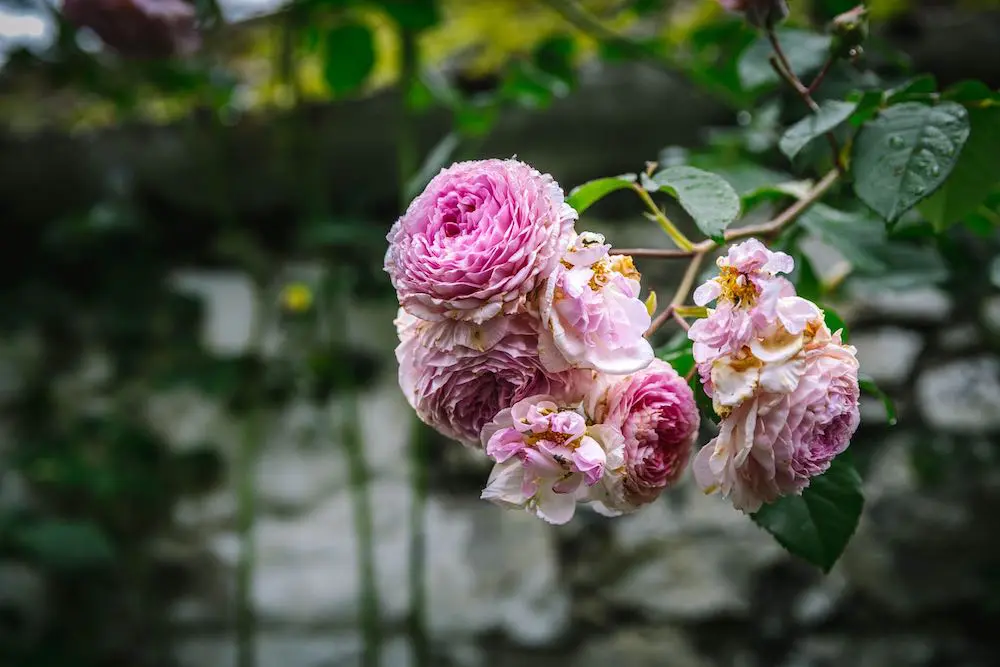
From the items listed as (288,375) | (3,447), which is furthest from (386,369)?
(3,447)

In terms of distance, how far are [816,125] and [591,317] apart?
21 centimetres

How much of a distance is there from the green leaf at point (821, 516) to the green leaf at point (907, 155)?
14cm

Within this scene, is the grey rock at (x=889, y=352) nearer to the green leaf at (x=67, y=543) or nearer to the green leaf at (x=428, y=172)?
the green leaf at (x=428, y=172)

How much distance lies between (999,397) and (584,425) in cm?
101

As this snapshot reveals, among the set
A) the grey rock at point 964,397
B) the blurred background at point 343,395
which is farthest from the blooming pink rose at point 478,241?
the grey rock at point 964,397

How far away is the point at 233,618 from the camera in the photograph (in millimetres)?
1150

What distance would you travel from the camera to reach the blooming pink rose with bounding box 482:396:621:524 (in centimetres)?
32

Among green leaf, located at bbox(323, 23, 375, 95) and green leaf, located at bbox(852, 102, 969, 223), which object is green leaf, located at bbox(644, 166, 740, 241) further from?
green leaf, located at bbox(323, 23, 375, 95)

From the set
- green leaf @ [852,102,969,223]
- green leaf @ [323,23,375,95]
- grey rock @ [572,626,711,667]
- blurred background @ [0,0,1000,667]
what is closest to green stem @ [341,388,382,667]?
blurred background @ [0,0,1000,667]

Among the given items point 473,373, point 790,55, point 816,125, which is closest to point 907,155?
point 816,125

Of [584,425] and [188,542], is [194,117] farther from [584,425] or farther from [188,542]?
[584,425]

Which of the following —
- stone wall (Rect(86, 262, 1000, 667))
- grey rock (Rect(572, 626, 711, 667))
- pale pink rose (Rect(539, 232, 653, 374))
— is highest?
pale pink rose (Rect(539, 232, 653, 374))

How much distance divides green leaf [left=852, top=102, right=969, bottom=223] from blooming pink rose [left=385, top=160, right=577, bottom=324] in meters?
0.19

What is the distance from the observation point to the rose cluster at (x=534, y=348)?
323 mm
